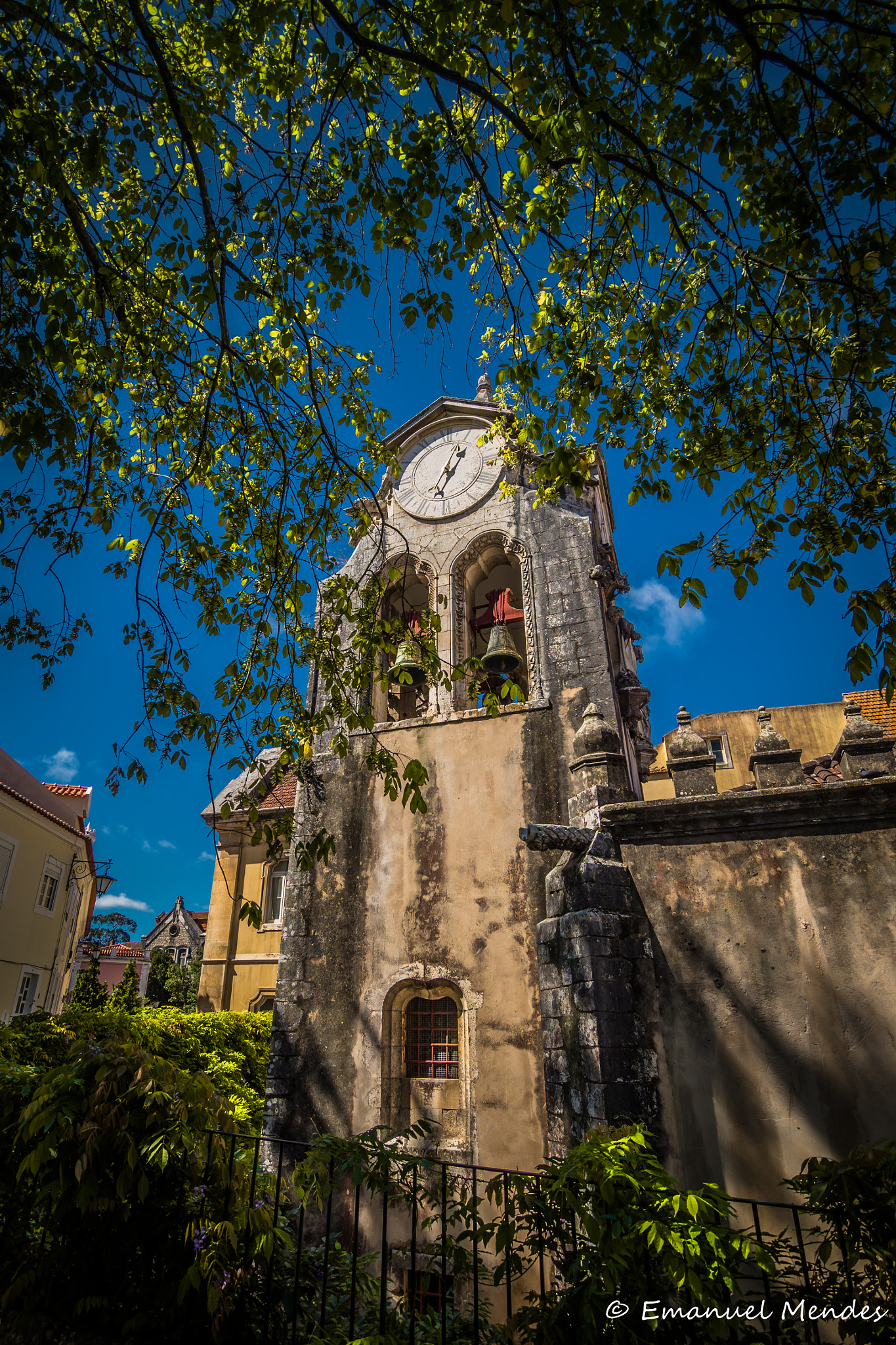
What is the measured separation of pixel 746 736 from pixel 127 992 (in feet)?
60.2

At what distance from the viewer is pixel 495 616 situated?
32.3 ft

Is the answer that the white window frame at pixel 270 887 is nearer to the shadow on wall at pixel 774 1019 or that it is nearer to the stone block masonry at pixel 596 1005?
the stone block masonry at pixel 596 1005

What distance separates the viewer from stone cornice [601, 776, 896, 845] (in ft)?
17.2

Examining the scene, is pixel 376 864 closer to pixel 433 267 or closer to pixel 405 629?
pixel 405 629

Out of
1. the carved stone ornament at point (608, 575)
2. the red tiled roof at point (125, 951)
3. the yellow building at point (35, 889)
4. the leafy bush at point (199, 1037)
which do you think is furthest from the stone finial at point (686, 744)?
the red tiled roof at point (125, 951)

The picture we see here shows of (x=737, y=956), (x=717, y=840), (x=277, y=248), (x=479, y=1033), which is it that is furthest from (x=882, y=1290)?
(x=277, y=248)

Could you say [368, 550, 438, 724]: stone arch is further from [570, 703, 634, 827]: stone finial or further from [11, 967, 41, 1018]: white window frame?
[11, 967, 41, 1018]: white window frame

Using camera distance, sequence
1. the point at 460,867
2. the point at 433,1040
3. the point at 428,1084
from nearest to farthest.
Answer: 1. the point at 428,1084
2. the point at 433,1040
3. the point at 460,867

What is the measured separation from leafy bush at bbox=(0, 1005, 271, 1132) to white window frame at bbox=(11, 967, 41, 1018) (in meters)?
4.17

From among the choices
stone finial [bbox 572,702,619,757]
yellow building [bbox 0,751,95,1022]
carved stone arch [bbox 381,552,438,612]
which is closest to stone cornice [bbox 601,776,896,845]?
stone finial [bbox 572,702,619,757]

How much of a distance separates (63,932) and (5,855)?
171 inches

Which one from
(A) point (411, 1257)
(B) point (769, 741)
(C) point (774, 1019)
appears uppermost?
(B) point (769, 741)

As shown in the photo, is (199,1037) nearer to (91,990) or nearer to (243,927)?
(243,927)

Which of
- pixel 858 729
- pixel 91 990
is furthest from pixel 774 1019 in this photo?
pixel 91 990
